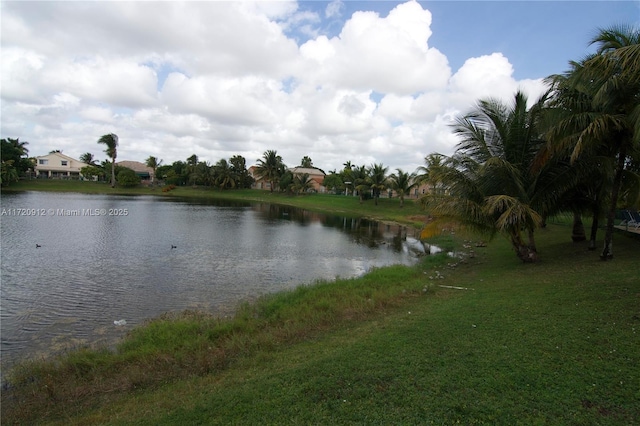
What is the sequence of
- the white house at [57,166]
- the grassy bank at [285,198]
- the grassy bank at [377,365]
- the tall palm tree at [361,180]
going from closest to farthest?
the grassy bank at [377,365] < the grassy bank at [285,198] < the tall palm tree at [361,180] < the white house at [57,166]

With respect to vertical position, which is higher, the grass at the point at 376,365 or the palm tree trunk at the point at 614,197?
the palm tree trunk at the point at 614,197

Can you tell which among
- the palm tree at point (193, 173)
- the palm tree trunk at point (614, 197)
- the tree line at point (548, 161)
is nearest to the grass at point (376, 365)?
the palm tree trunk at point (614, 197)

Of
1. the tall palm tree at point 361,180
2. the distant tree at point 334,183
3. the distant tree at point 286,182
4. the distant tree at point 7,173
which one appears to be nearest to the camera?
the tall palm tree at point 361,180

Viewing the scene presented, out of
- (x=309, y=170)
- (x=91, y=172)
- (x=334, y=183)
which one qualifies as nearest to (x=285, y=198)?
(x=334, y=183)

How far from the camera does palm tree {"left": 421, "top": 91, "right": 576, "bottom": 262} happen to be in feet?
43.4

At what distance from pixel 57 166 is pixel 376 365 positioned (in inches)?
4572

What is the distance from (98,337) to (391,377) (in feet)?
25.2

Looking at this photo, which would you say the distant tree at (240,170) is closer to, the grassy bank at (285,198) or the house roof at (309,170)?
the grassy bank at (285,198)

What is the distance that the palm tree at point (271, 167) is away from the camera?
255 ft

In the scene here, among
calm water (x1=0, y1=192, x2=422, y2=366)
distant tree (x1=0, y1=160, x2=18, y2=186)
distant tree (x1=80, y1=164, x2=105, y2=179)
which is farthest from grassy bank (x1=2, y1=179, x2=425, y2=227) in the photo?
calm water (x1=0, y1=192, x2=422, y2=366)

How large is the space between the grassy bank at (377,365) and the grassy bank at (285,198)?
31105 millimetres

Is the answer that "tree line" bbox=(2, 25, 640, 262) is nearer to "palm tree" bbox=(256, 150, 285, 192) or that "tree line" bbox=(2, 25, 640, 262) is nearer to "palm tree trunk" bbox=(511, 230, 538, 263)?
"palm tree trunk" bbox=(511, 230, 538, 263)

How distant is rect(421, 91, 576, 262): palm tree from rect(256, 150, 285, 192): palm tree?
6534 cm

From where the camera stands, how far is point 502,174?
1359 cm
